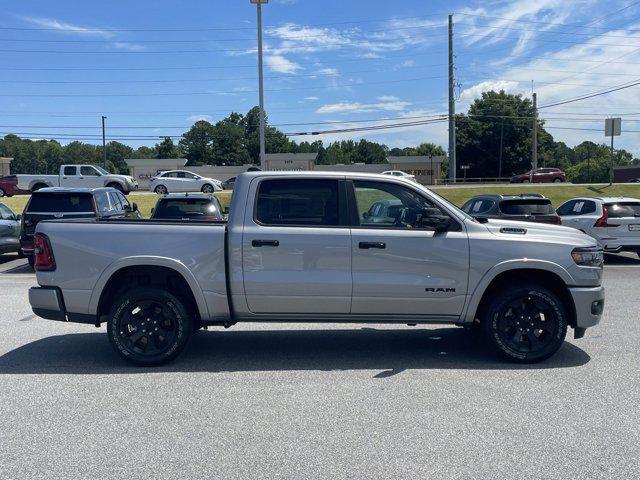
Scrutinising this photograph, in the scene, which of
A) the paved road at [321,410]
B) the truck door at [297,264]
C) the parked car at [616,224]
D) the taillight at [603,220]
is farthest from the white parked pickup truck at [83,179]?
the truck door at [297,264]

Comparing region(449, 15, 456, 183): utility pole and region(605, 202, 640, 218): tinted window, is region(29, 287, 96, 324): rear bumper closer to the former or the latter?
region(605, 202, 640, 218): tinted window

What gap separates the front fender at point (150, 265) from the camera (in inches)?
221

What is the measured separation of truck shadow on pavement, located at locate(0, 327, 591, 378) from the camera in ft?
19.0

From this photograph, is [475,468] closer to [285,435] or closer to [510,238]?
[285,435]

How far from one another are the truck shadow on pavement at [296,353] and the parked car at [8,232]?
8.11 metres

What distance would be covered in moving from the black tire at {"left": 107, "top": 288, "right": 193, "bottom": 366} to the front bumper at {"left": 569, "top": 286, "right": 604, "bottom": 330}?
3.92m

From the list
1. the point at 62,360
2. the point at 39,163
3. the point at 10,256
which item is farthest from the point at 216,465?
the point at 39,163

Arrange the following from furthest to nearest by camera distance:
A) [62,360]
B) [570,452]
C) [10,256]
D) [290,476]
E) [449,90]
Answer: [449,90] < [10,256] < [62,360] < [570,452] < [290,476]

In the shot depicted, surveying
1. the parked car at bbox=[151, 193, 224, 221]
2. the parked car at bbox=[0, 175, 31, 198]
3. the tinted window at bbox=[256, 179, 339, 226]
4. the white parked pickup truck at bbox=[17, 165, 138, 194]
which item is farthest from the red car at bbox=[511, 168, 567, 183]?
the tinted window at bbox=[256, 179, 339, 226]

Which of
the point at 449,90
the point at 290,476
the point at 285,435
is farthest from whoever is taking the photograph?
the point at 449,90

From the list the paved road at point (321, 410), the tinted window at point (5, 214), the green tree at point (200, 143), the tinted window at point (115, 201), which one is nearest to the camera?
the paved road at point (321, 410)

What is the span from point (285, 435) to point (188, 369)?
1932 millimetres

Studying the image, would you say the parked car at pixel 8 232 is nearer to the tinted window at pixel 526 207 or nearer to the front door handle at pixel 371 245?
the front door handle at pixel 371 245

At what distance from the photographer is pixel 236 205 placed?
5.79m
